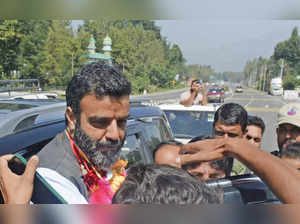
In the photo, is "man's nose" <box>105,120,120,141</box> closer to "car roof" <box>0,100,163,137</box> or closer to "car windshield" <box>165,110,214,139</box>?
"car roof" <box>0,100,163,137</box>

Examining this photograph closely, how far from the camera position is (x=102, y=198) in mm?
1215

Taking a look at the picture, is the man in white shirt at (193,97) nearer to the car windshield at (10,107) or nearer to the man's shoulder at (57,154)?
the car windshield at (10,107)

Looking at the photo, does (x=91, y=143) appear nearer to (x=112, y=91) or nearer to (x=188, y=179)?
(x=112, y=91)

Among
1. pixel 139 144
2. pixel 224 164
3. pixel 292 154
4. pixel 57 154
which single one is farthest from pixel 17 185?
pixel 139 144

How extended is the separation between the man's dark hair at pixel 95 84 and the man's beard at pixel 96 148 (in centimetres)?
10

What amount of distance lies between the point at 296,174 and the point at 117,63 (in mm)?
1070

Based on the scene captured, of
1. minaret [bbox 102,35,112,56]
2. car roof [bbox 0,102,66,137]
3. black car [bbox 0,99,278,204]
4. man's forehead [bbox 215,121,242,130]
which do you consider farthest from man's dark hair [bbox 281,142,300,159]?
car roof [bbox 0,102,66,137]

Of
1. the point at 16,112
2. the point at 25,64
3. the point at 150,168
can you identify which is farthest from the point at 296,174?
the point at 16,112

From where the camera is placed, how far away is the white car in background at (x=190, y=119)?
14.1ft

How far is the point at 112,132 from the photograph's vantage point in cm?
117

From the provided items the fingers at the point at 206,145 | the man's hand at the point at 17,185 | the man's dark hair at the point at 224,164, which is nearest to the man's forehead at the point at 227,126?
the man's dark hair at the point at 224,164

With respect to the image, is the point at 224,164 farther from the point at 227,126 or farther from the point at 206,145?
the point at 206,145

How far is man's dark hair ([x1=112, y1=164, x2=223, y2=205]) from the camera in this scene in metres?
0.88

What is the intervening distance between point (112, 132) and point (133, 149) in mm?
1363
